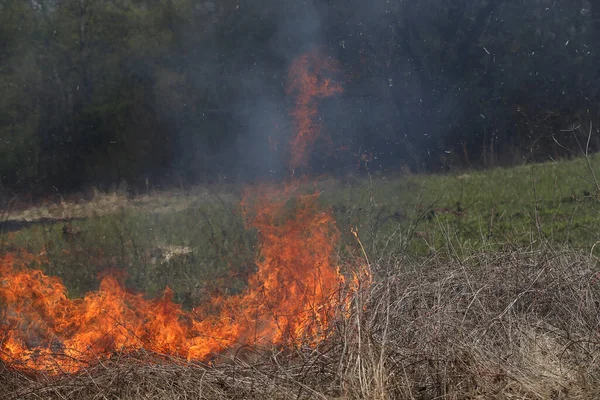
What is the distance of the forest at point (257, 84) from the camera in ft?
29.5

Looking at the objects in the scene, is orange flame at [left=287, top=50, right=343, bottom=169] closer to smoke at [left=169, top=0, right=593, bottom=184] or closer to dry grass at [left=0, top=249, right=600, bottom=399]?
smoke at [left=169, top=0, right=593, bottom=184]

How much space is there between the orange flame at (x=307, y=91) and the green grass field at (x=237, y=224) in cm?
59

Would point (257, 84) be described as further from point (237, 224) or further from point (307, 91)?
point (237, 224)

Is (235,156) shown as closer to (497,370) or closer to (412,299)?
(412,299)

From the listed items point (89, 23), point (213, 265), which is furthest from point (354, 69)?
point (89, 23)

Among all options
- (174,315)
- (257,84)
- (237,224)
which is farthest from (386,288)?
(257,84)

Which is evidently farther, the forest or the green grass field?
the forest

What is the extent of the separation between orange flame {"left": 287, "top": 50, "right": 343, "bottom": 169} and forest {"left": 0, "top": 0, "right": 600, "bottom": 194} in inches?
6.9

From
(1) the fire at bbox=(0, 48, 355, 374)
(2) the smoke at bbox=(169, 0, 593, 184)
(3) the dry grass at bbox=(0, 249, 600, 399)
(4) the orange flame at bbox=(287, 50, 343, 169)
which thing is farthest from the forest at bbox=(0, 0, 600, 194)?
(3) the dry grass at bbox=(0, 249, 600, 399)

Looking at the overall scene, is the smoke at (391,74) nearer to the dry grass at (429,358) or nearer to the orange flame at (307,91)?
the orange flame at (307,91)

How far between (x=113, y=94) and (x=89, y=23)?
1.45 metres

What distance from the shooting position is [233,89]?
907 centimetres

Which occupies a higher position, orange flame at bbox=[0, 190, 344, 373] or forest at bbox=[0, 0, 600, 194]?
forest at bbox=[0, 0, 600, 194]

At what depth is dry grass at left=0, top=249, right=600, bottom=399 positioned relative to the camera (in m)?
4.28
